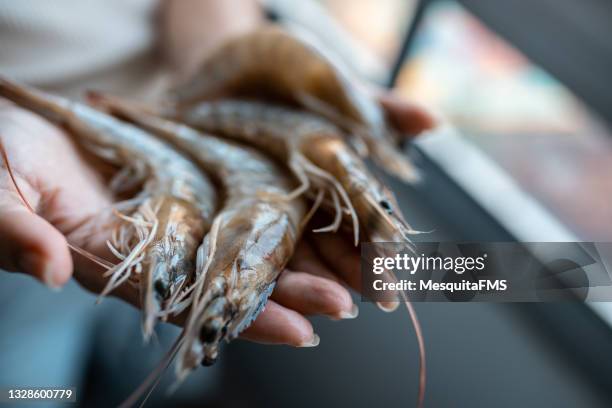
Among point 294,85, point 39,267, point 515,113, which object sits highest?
point 515,113

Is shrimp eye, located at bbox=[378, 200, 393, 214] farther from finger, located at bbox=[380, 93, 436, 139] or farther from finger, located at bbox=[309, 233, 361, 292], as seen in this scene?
finger, located at bbox=[380, 93, 436, 139]

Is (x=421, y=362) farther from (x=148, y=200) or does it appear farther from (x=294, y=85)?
(x=294, y=85)

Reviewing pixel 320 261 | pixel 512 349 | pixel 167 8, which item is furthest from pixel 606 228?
pixel 167 8

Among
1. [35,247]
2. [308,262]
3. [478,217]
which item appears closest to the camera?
[35,247]

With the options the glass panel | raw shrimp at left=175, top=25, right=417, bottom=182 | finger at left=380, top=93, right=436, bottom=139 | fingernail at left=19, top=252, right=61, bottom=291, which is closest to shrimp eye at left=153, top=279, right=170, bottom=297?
fingernail at left=19, top=252, right=61, bottom=291

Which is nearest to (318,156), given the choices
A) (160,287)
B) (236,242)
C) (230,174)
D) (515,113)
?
(230,174)

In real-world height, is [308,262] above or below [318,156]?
below
